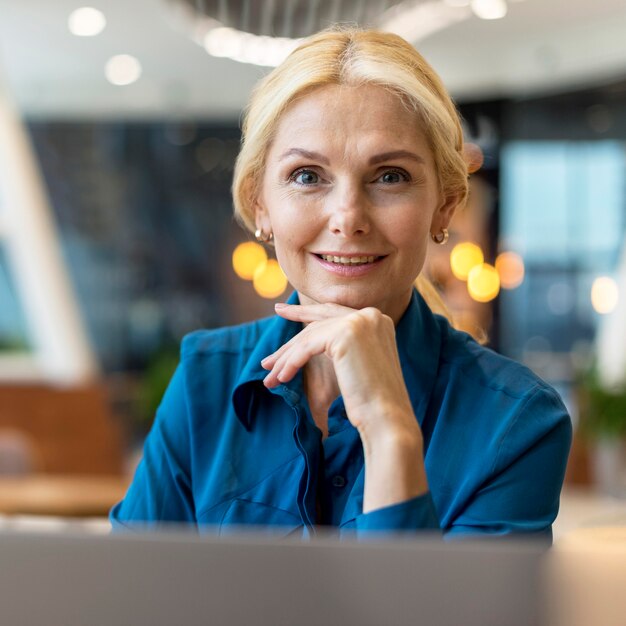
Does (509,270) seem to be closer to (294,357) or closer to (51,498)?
(51,498)

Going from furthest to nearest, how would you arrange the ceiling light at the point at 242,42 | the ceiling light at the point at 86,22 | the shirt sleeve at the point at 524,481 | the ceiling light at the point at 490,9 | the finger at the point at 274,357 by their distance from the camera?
the ceiling light at the point at 86,22 → the ceiling light at the point at 490,9 → the ceiling light at the point at 242,42 → the finger at the point at 274,357 → the shirt sleeve at the point at 524,481

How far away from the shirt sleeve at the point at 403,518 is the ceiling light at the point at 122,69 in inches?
326

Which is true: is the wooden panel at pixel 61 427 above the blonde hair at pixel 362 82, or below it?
below

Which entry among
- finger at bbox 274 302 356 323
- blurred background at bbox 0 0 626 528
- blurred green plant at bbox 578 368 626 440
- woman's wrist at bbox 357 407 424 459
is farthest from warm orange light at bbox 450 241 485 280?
woman's wrist at bbox 357 407 424 459

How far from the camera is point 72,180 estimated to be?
10297 millimetres

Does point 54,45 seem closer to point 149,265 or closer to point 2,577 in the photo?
point 149,265

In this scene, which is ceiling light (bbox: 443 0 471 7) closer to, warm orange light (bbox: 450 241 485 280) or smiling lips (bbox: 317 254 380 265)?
warm orange light (bbox: 450 241 485 280)

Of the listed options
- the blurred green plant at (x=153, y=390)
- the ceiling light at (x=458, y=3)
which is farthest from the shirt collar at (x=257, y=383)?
the blurred green plant at (x=153, y=390)

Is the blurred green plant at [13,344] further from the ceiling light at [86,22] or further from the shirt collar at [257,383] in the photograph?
the shirt collar at [257,383]

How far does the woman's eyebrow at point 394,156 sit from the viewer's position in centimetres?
127

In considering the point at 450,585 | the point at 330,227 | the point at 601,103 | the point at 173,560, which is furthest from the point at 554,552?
the point at 601,103

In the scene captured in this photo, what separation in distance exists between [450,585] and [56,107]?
10.3 metres

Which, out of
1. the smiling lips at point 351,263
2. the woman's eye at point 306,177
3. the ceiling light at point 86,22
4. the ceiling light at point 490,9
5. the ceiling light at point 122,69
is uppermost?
the ceiling light at point 122,69

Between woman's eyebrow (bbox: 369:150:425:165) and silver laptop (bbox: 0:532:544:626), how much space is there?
82cm
